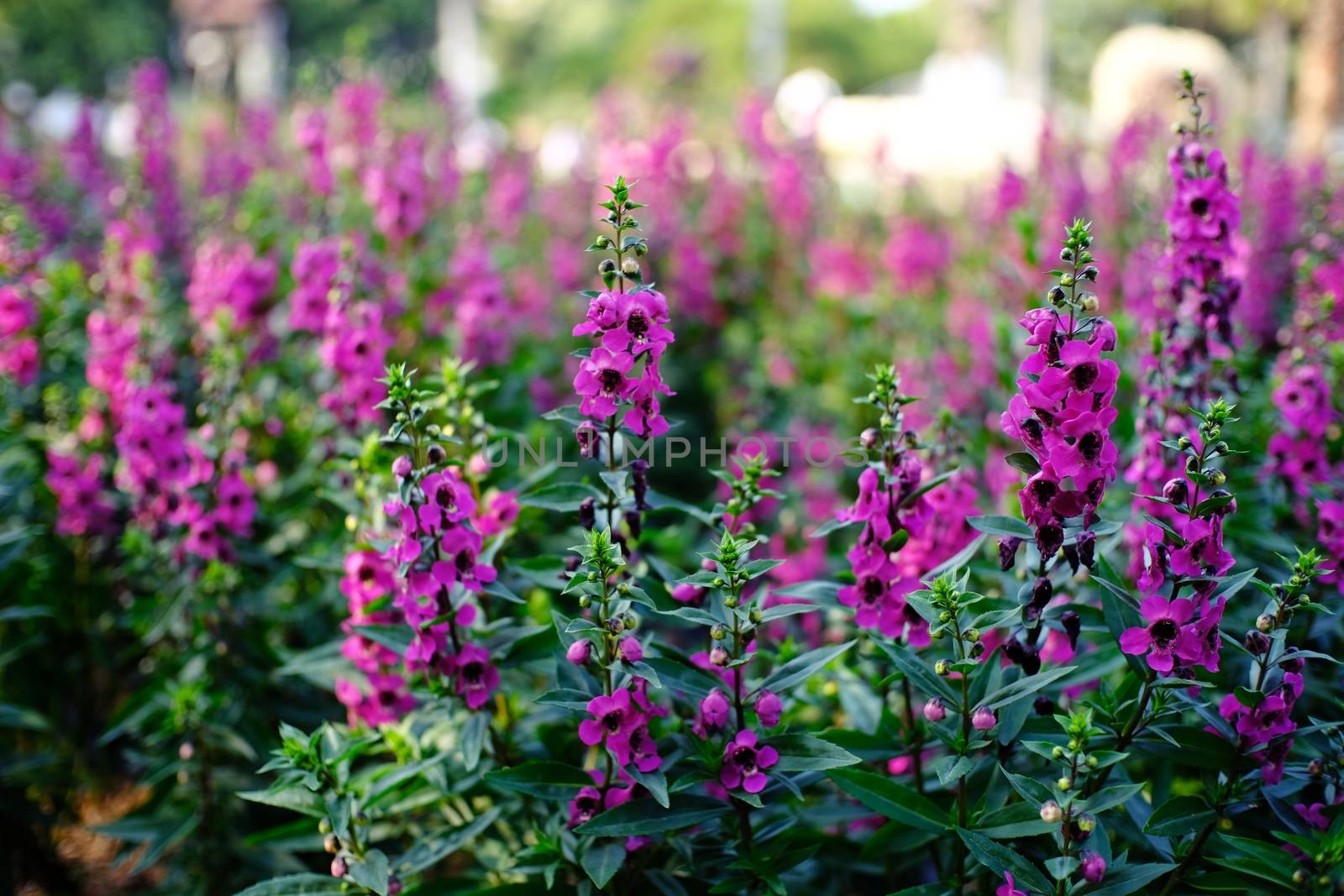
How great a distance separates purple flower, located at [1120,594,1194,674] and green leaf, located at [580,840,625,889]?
1038mm

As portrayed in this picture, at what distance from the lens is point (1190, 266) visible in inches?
109

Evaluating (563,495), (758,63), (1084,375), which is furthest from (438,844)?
(758,63)

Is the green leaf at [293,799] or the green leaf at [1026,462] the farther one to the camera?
the green leaf at [293,799]

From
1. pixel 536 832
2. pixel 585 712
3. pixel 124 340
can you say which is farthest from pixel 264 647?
pixel 585 712

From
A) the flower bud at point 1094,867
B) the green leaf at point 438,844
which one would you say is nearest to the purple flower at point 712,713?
the green leaf at point 438,844

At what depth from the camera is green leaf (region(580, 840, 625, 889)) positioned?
208 centimetres

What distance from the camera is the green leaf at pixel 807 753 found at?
2100 mm

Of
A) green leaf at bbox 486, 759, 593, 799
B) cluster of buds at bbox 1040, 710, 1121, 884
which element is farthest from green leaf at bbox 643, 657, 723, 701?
cluster of buds at bbox 1040, 710, 1121, 884

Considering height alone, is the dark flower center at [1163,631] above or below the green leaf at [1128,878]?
above

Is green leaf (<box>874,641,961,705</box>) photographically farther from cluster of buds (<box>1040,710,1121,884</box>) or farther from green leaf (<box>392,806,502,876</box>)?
green leaf (<box>392,806,502,876</box>)

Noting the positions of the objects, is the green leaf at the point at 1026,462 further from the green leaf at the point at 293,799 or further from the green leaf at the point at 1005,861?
the green leaf at the point at 293,799

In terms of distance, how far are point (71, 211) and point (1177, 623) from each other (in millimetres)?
5775

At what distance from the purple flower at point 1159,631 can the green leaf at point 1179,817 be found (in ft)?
0.93

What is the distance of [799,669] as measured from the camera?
224cm
